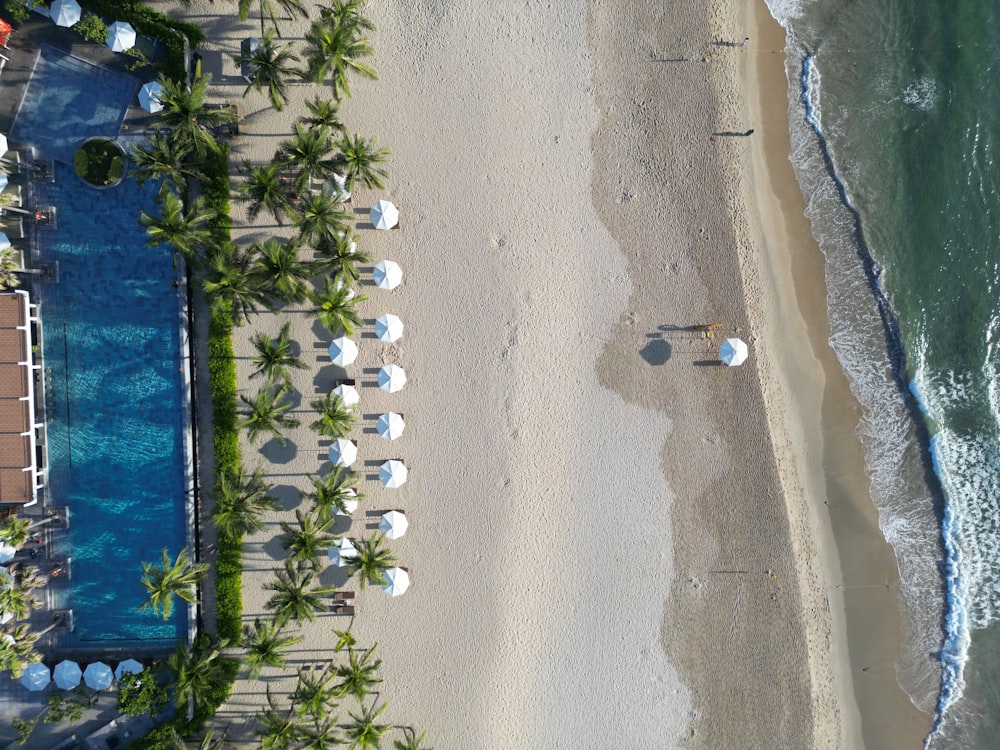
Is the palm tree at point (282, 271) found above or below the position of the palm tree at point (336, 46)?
below

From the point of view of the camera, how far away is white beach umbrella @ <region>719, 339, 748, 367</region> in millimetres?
20438

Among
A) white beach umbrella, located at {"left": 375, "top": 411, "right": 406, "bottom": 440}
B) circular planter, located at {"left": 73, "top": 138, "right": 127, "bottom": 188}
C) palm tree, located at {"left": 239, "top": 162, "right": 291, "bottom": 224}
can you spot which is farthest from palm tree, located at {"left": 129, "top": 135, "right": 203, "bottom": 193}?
white beach umbrella, located at {"left": 375, "top": 411, "right": 406, "bottom": 440}

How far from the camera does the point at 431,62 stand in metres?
20.9

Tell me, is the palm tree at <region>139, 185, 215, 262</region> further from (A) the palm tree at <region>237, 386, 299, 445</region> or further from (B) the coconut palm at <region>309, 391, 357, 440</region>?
(B) the coconut palm at <region>309, 391, 357, 440</region>

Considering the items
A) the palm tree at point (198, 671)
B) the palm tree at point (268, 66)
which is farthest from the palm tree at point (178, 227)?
the palm tree at point (198, 671)

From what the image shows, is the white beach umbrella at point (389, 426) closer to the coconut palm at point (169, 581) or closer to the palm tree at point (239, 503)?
the palm tree at point (239, 503)

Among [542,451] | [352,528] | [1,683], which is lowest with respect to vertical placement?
[1,683]

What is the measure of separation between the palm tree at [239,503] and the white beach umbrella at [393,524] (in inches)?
142

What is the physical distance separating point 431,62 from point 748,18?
38.0ft

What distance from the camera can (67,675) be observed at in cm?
1953

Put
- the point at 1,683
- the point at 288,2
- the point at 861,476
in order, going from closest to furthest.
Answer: the point at 288,2
the point at 1,683
the point at 861,476

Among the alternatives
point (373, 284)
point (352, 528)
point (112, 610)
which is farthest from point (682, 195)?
point (112, 610)

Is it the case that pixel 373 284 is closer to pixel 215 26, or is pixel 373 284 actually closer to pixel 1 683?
pixel 215 26

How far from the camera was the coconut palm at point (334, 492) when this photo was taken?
18.9 m
